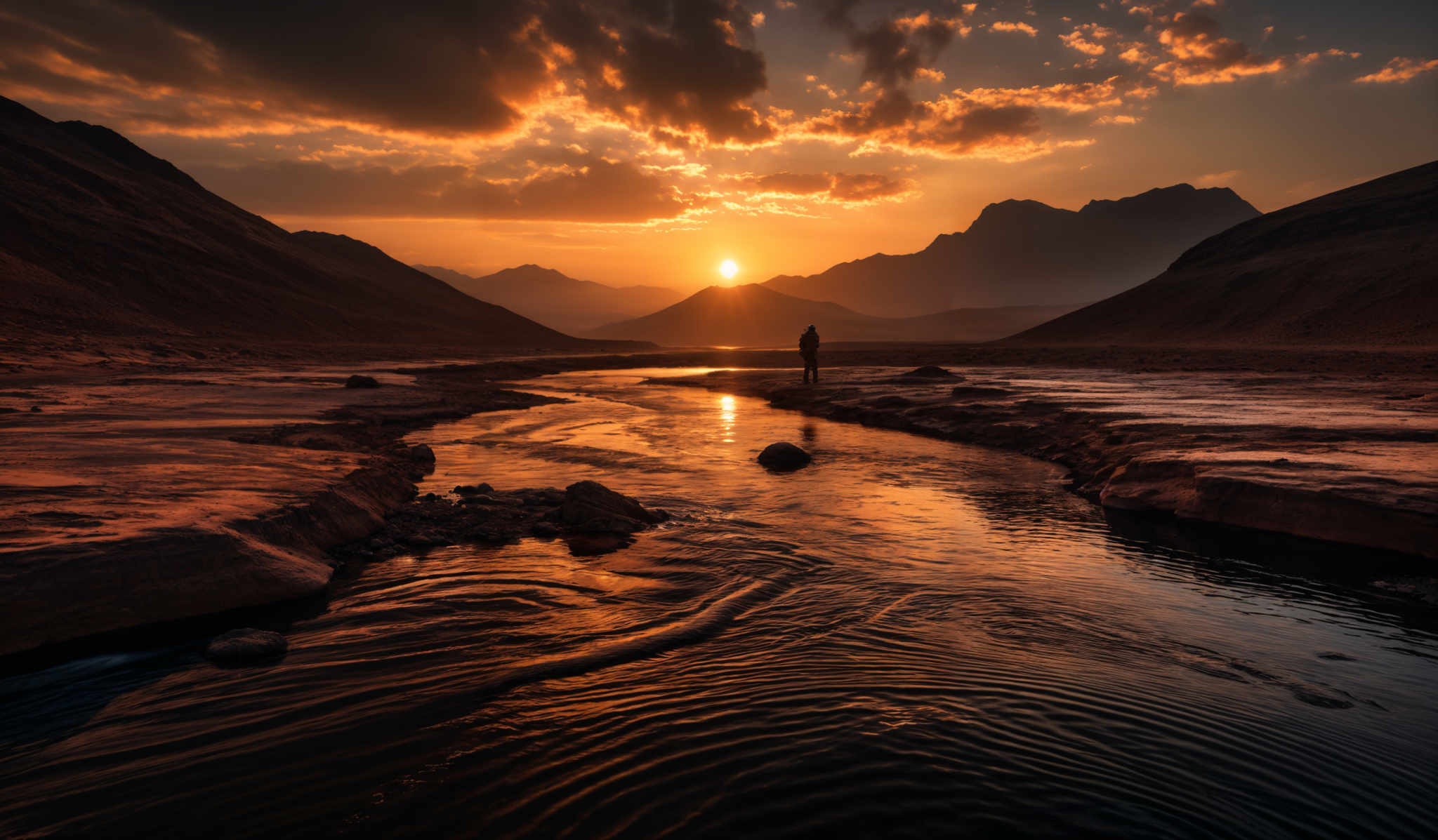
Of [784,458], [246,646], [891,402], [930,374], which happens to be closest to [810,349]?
[930,374]

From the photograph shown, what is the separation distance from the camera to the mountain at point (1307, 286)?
64.9m

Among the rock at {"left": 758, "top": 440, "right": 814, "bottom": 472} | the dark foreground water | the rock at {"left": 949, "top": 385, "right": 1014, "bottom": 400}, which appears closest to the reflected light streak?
the rock at {"left": 758, "top": 440, "right": 814, "bottom": 472}

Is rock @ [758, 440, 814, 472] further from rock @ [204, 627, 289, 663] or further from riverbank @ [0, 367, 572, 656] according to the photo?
rock @ [204, 627, 289, 663]

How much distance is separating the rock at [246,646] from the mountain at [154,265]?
62.8 m

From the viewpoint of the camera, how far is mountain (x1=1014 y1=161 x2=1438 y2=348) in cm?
6488

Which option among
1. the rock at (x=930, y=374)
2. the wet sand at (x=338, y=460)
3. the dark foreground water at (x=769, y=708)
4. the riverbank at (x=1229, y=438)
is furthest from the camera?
the rock at (x=930, y=374)

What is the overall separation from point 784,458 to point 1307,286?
88997 mm

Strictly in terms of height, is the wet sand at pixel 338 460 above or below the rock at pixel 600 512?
above

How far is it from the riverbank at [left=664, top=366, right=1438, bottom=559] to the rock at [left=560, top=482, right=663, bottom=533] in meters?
9.74

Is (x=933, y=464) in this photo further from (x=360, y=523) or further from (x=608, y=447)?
(x=360, y=523)

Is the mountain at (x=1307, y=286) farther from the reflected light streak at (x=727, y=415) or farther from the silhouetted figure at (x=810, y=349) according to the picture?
the reflected light streak at (x=727, y=415)

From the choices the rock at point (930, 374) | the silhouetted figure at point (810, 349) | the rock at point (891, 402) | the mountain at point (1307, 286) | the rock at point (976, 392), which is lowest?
the rock at point (891, 402)

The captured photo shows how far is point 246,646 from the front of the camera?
6945mm

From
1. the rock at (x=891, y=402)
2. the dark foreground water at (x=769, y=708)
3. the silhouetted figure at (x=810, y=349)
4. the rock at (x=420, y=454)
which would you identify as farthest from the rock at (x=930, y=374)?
the dark foreground water at (x=769, y=708)
